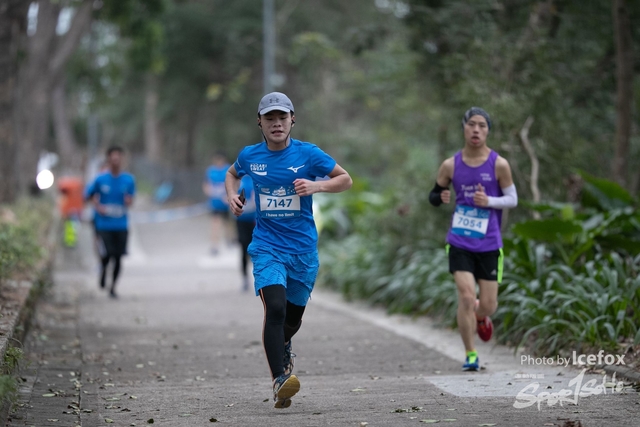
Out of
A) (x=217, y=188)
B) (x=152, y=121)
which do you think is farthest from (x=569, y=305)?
(x=152, y=121)

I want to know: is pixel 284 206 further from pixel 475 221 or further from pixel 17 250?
pixel 17 250

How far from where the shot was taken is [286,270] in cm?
654

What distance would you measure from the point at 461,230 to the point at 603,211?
11.3ft

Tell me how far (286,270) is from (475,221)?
1.99m

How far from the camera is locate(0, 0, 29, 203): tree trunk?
558 inches

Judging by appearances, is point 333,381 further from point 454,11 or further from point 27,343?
point 454,11

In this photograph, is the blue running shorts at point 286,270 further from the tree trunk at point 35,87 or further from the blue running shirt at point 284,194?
the tree trunk at point 35,87

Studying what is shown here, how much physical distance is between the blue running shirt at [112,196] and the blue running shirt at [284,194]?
768 centimetres

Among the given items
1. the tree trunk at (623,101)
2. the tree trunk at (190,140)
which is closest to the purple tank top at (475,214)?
the tree trunk at (623,101)

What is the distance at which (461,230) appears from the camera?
25.8 ft

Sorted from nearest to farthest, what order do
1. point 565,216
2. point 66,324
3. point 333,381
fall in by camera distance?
point 333,381 < point 565,216 < point 66,324

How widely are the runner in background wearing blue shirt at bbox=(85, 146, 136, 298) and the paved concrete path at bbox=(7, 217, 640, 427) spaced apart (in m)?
0.84

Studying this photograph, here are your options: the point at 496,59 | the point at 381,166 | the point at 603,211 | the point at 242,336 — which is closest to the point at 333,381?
the point at 242,336

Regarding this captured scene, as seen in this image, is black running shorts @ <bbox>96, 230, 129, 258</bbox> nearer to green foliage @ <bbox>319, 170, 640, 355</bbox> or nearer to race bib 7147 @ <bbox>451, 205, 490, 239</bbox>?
green foliage @ <bbox>319, 170, 640, 355</bbox>
